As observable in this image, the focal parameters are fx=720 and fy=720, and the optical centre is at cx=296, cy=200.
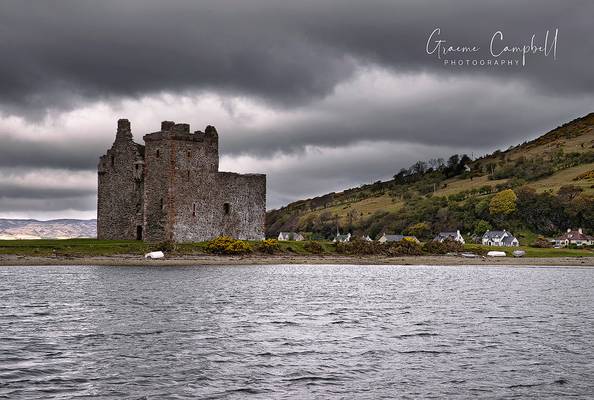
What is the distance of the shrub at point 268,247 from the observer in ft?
217

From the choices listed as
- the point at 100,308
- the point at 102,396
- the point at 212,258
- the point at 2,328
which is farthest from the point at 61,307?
the point at 212,258

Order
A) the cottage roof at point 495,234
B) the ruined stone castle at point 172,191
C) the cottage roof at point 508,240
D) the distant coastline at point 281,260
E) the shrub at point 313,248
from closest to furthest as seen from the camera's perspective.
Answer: the distant coastline at point 281,260, the ruined stone castle at point 172,191, the shrub at point 313,248, the cottage roof at point 508,240, the cottage roof at point 495,234

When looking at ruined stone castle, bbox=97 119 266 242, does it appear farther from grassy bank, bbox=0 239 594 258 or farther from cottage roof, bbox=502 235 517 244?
cottage roof, bbox=502 235 517 244

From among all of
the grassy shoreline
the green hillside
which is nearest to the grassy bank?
the grassy shoreline

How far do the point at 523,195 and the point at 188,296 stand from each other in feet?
341

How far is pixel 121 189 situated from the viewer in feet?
217

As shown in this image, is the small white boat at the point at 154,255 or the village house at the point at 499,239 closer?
the small white boat at the point at 154,255

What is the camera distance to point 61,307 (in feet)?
91.1

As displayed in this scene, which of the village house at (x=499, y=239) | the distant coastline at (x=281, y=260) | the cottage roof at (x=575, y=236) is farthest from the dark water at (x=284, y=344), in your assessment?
the cottage roof at (x=575, y=236)

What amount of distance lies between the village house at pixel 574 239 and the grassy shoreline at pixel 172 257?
26.4 meters

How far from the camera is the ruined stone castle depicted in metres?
62.7

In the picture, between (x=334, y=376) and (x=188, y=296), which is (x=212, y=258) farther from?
(x=334, y=376)

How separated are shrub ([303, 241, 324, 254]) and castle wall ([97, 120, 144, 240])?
642 inches

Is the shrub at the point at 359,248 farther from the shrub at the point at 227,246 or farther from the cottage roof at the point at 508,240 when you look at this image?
the cottage roof at the point at 508,240
